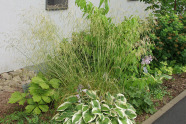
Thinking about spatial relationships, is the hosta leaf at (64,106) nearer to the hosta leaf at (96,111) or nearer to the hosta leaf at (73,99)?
the hosta leaf at (73,99)

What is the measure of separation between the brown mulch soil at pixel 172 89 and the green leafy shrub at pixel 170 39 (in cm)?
49

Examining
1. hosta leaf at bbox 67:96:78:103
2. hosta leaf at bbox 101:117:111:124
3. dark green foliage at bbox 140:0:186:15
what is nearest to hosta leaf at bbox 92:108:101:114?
hosta leaf at bbox 101:117:111:124

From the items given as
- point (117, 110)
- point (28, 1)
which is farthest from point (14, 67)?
point (117, 110)

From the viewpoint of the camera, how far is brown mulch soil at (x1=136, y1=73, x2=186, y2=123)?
11.8 ft

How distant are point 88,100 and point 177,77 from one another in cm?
227

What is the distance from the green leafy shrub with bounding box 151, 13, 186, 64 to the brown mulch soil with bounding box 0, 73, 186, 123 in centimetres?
50

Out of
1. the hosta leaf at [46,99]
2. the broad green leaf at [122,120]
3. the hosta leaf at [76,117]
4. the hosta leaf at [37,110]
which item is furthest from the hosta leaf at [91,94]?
the hosta leaf at [37,110]

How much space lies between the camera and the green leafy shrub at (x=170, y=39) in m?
4.94

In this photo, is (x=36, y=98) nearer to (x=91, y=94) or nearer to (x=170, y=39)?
(x=91, y=94)

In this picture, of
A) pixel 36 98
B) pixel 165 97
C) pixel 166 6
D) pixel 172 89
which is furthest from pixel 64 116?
pixel 166 6

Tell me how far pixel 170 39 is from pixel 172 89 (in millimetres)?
1117

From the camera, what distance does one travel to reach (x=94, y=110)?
2979 millimetres

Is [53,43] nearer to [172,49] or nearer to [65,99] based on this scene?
[65,99]

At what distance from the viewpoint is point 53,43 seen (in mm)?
3945
